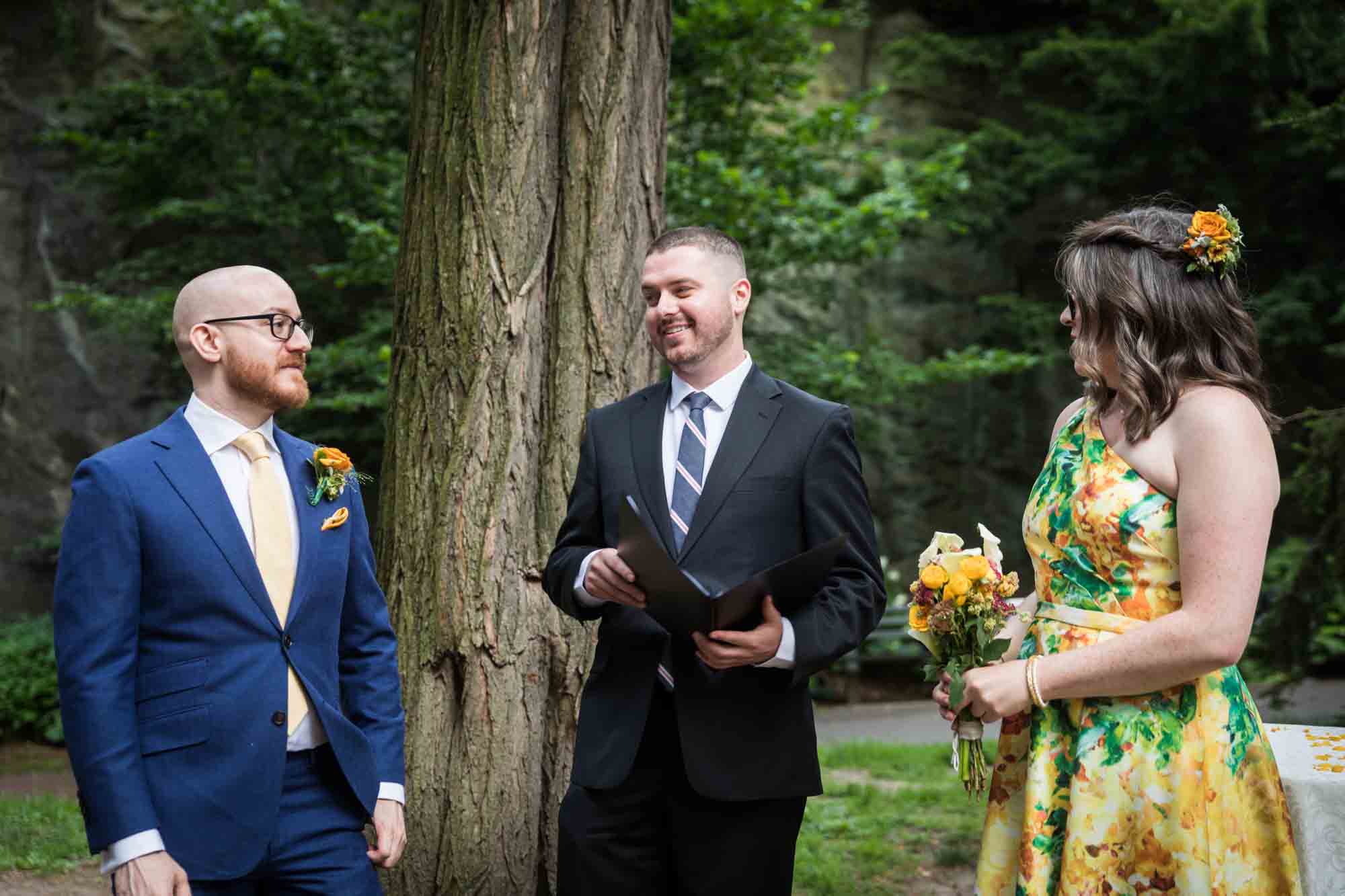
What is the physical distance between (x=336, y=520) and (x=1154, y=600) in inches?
72.3

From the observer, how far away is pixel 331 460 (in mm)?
3025

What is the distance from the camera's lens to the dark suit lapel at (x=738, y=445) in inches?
122

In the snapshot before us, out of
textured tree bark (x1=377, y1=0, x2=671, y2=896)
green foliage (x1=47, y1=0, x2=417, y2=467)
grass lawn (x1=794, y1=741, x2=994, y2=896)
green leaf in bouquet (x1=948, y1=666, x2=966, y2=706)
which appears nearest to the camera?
green leaf in bouquet (x1=948, y1=666, x2=966, y2=706)

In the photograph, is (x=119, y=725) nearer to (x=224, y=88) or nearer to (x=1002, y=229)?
(x=224, y=88)

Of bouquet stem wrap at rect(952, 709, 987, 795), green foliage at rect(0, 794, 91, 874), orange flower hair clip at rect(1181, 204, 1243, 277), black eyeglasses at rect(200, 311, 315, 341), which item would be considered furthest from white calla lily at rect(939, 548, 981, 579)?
green foliage at rect(0, 794, 91, 874)

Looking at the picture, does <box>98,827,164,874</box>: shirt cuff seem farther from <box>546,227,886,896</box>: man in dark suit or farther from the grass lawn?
the grass lawn

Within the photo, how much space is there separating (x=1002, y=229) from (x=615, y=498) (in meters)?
13.0

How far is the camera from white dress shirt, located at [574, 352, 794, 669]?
3.18 metres

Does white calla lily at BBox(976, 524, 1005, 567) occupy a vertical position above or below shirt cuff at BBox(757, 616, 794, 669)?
above

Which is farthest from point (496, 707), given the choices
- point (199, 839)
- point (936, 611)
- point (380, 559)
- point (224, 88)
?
point (224, 88)

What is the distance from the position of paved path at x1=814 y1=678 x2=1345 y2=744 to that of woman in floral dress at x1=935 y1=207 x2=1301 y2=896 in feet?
23.9

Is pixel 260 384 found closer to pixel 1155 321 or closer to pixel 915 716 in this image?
pixel 1155 321

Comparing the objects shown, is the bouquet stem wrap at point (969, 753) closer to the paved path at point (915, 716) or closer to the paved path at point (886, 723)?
the paved path at point (915, 716)

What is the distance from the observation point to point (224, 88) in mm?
11586
